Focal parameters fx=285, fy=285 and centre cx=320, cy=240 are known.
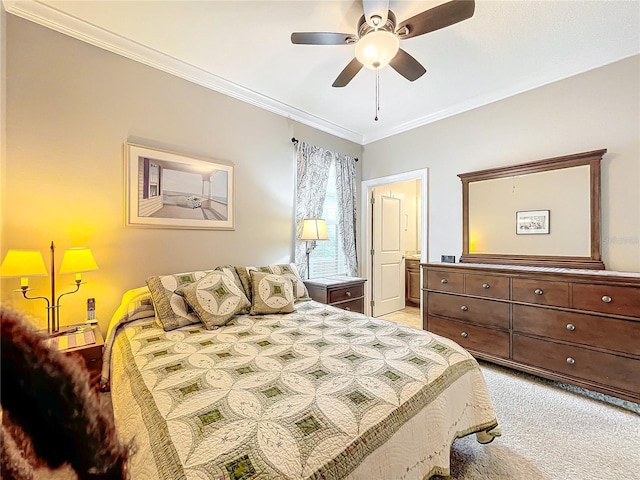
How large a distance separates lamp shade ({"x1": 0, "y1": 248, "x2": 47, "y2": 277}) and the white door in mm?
3893

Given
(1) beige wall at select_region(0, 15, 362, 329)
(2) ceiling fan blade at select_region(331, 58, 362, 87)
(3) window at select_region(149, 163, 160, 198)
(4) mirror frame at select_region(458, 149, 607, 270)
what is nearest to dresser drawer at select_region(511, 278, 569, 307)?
(4) mirror frame at select_region(458, 149, 607, 270)

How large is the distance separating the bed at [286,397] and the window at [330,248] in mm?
1909

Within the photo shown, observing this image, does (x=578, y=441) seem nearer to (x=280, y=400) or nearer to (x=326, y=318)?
(x=326, y=318)

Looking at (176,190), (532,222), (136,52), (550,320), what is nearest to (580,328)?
(550,320)

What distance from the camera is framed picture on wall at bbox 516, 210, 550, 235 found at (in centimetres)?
288

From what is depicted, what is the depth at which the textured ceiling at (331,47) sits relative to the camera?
2.06m

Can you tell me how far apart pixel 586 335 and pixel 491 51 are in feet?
8.24

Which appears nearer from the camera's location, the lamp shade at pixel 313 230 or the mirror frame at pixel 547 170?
the mirror frame at pixel 547 170

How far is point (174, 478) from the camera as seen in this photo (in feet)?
2.63

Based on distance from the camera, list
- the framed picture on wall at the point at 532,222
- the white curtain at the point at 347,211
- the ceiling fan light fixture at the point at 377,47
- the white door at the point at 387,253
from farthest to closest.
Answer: the white door at the point at 387,253 < the white curtain at the point at 347,211 < the framed picture on wall at the point at 532,222 < the ceiling fan light fixture at the point at 377,47

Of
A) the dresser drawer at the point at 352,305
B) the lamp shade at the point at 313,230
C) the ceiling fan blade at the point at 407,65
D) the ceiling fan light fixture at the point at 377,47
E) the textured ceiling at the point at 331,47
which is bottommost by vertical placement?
the dresser drawer at the point at 352,305

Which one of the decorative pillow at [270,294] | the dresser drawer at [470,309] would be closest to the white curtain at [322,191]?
the decorative pillow at [270,294]

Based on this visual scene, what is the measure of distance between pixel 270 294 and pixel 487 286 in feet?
6.92

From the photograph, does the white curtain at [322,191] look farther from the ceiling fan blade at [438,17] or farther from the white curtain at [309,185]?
the ceiling fan blade at [438,17]
